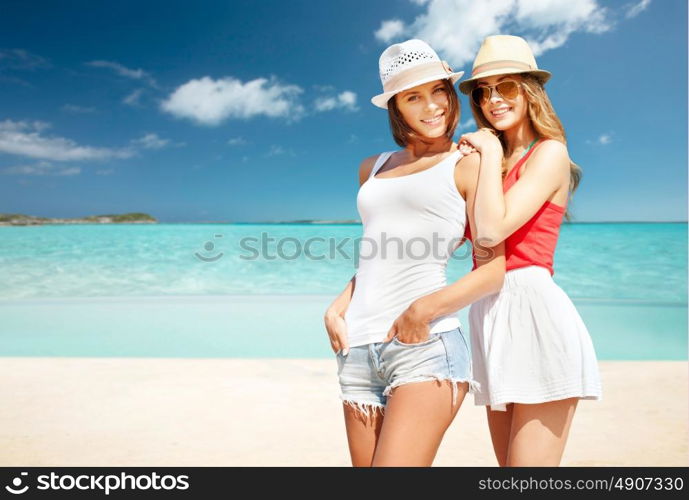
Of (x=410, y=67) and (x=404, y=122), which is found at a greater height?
(x=410, y=67)

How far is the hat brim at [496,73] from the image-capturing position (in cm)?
193

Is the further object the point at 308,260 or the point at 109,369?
the point at 308,260

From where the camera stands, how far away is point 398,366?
164cm

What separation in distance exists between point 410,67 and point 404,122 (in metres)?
0.18

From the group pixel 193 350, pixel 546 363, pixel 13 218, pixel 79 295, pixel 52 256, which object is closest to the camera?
pixel 546 363

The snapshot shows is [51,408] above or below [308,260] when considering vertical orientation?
below

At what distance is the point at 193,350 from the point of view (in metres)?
7.78

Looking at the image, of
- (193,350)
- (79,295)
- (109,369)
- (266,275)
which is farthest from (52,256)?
(109,369)

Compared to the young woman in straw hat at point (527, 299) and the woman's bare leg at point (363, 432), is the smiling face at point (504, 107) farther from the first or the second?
the woman's bare leg at point (363, 432)

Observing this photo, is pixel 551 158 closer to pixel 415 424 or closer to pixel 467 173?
pixel 467 173

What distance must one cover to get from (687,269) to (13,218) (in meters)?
34.0

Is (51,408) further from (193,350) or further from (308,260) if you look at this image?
(308,260)

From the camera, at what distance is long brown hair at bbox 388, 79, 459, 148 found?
→ 1.82 m

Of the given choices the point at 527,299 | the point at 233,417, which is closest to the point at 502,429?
the point at 527,299
